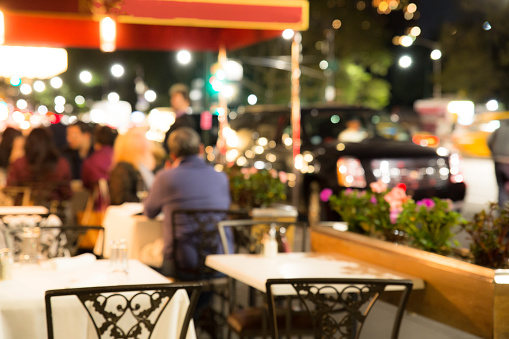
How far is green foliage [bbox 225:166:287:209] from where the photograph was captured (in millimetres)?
8492

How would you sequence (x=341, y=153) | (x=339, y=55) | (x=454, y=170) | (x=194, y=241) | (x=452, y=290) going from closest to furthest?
(x=452, y=290) → (x=194, y=241) → (x=341, y=153) → (x=454, y=170) → (x=339, y=55)

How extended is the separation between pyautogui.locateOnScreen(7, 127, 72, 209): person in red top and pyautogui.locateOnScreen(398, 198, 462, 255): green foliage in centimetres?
524

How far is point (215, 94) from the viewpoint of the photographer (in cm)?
1236

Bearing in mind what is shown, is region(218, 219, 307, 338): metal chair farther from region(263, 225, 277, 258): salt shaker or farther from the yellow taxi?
the yellow taxi

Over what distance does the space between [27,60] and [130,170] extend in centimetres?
392

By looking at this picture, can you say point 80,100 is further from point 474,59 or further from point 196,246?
point 196,246

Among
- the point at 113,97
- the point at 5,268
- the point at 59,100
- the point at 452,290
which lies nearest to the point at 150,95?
the point at 113,97

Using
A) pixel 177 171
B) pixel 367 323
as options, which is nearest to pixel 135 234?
pixel 177 171

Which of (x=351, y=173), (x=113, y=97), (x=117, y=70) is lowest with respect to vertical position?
(x=351, y=173)

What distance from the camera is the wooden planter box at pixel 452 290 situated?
3834mm

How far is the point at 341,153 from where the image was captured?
34.5 ft

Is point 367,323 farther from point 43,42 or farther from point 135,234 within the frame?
point 43,42

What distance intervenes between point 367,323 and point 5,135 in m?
9.17

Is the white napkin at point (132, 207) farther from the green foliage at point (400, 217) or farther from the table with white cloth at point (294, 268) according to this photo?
the table with white cloth at point (294, 268)
